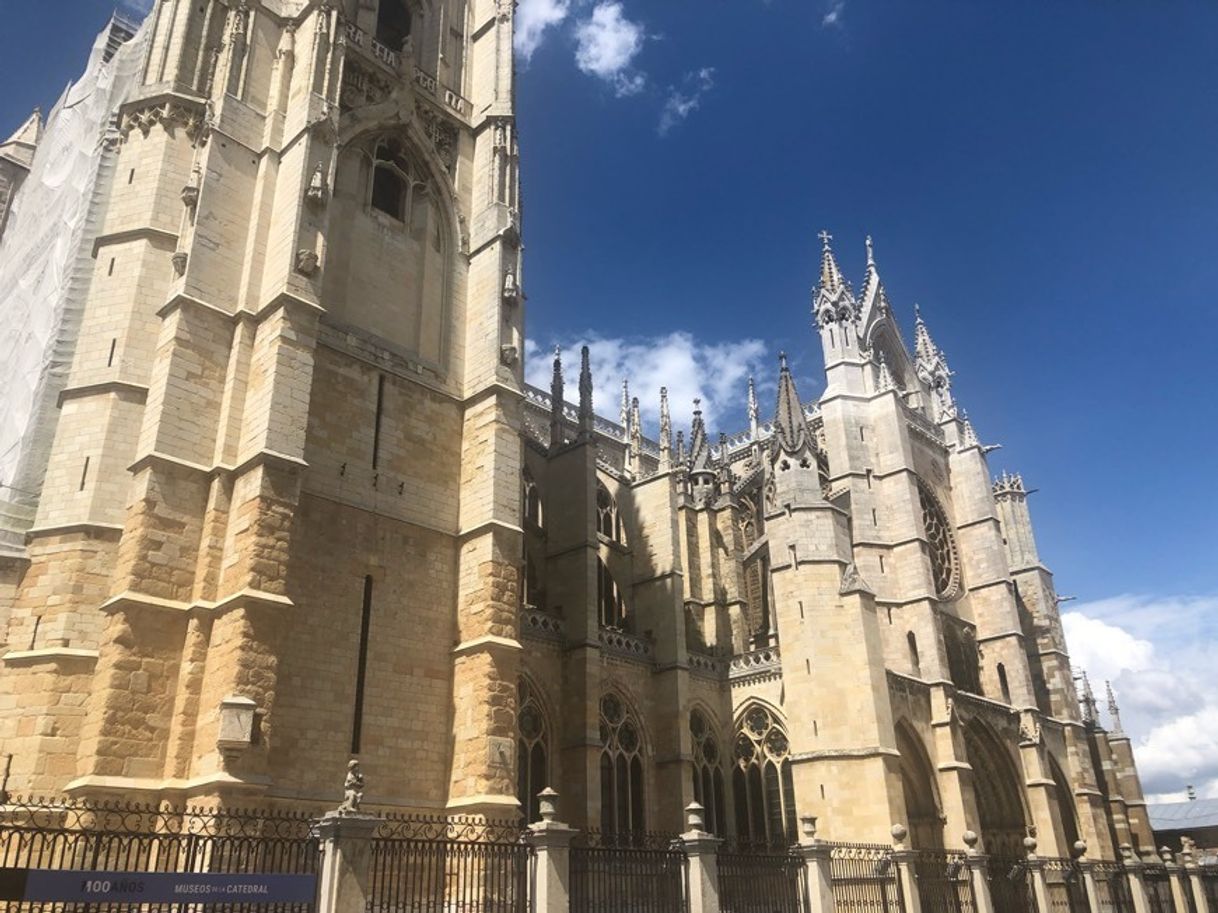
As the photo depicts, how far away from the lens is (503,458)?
1967 centimetres

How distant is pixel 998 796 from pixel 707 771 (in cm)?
1089

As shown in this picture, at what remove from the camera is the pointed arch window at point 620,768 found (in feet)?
74.5

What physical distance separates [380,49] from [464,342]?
294 inches

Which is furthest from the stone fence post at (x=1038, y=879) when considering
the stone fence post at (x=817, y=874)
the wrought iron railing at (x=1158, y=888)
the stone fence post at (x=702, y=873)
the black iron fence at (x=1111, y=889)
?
the stone fence post at (x=702, y=873)

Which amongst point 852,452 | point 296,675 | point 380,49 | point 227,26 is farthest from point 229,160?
point 852,452

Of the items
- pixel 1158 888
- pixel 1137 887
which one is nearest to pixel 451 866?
pixel 1137 887

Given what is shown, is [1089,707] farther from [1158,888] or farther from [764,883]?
[764,883]

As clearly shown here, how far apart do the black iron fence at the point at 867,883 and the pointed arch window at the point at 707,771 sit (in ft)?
23.0

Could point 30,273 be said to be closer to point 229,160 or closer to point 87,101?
point 87,101

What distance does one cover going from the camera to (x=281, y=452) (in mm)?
16156

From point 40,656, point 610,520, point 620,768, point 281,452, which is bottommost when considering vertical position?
point 620,768

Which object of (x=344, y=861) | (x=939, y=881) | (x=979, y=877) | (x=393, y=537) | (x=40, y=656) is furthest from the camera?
(x=939, y=881)

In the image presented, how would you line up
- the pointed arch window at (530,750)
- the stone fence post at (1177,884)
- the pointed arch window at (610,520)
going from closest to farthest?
the pointed arch window at (530,750) < the stone fence post at (1177,884) < the pointed arch window at (610,520)

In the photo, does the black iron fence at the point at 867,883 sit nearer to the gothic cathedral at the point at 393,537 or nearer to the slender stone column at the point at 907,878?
the slender stone column at the point at 907,878
